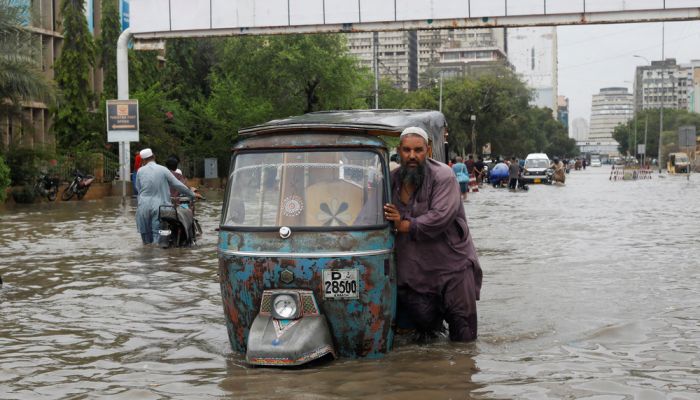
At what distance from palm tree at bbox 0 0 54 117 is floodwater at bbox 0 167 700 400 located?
42.7ft

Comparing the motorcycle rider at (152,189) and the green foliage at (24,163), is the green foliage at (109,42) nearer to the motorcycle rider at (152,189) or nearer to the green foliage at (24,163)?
the green foliage at (24,163)

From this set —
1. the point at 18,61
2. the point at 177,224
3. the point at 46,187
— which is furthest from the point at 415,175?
the point at 46,187

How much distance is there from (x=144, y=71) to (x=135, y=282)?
3881 cm

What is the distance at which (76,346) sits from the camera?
27.3 feet

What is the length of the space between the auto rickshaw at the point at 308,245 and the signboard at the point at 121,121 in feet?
87.2

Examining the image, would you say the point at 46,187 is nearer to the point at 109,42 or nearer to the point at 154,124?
the point at 154,124

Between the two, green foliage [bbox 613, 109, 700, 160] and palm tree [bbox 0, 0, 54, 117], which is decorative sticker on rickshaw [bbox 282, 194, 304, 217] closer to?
palm tree [bbox 0, 0, 54, 117]

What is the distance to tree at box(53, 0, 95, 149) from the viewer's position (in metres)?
40.2

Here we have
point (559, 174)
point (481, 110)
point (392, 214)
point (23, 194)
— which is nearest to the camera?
point (392, 214)

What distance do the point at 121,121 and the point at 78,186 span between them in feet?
8.55

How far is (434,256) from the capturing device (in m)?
7.42

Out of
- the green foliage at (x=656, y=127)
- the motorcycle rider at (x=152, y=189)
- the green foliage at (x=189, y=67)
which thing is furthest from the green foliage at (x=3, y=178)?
the green foliage at (x=656, y=127)

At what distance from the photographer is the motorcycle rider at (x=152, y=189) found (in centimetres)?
1510

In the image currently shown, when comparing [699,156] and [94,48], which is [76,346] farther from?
[699,156]
